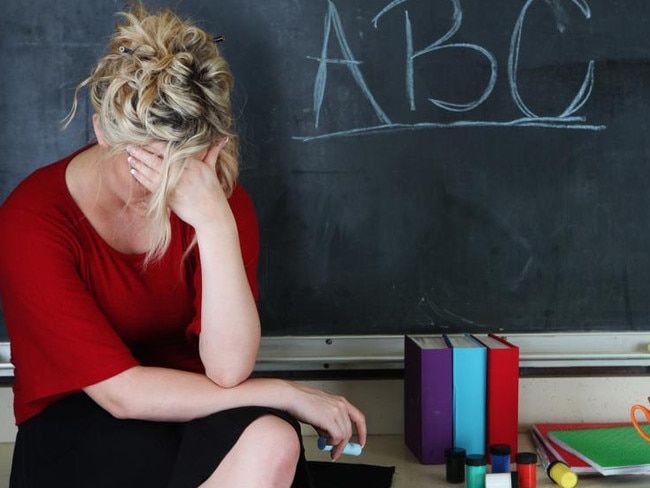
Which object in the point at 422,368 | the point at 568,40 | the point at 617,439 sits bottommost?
the point at 617,439

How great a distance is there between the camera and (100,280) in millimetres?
1620

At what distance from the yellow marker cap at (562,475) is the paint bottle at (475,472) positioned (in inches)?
6.1

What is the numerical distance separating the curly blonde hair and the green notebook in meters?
1.02

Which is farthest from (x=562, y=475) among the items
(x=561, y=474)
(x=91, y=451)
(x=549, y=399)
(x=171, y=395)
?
(x=91, y=451)

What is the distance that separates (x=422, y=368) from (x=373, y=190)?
1.43 feet

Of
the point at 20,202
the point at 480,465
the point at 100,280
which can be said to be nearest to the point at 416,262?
the point at 480,465

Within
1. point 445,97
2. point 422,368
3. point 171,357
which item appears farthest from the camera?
point 445,97

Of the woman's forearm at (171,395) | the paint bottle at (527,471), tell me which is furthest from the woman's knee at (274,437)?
the paint bottle at (527,471)

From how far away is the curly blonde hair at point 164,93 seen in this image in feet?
4.82

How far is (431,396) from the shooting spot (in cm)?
198

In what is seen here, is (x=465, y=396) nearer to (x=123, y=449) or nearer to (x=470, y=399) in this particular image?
(x=470, y=399)

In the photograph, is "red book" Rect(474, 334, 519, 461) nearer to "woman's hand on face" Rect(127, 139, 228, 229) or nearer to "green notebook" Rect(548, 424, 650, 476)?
"green notebook" Rect(548, 424, 650, 476)

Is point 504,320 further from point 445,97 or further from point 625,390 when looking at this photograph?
point 445,97

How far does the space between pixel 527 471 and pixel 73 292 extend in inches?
39.4
